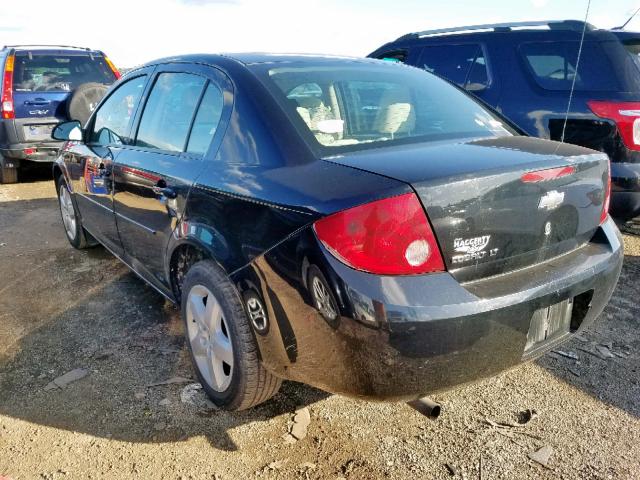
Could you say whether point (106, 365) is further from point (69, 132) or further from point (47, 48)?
point (47, 48)

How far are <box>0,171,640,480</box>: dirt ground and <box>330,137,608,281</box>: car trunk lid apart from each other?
0.80 metres

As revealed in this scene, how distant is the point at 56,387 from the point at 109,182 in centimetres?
132

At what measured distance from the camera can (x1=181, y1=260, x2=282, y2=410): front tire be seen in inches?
87.3

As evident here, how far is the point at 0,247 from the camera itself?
5.05 metres

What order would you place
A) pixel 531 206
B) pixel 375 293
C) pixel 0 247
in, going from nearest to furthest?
1. pixel 375 293
2. pixel 531 206
3. pixel 0 247

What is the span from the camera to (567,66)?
15.1 ft

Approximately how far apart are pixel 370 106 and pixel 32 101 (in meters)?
6.36

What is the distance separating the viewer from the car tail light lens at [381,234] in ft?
5.62

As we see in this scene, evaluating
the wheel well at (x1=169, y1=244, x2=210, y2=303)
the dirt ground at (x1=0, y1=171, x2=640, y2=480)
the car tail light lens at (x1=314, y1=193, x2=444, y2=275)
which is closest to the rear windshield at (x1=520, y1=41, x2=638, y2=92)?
the dirt ground at (x1=0, y1=171, x2=640, y2=480)

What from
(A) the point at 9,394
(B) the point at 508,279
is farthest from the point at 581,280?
(A) the point at 9,394

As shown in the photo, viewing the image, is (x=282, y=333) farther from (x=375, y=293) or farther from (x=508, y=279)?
(x=508, y=279)

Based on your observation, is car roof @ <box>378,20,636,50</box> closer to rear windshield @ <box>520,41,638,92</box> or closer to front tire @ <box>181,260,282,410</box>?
rear windshield @ <box>520,41,638,92</box>

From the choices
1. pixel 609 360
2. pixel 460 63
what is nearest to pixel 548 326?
pixel 609 360

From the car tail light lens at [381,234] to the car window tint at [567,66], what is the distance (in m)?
3.14
